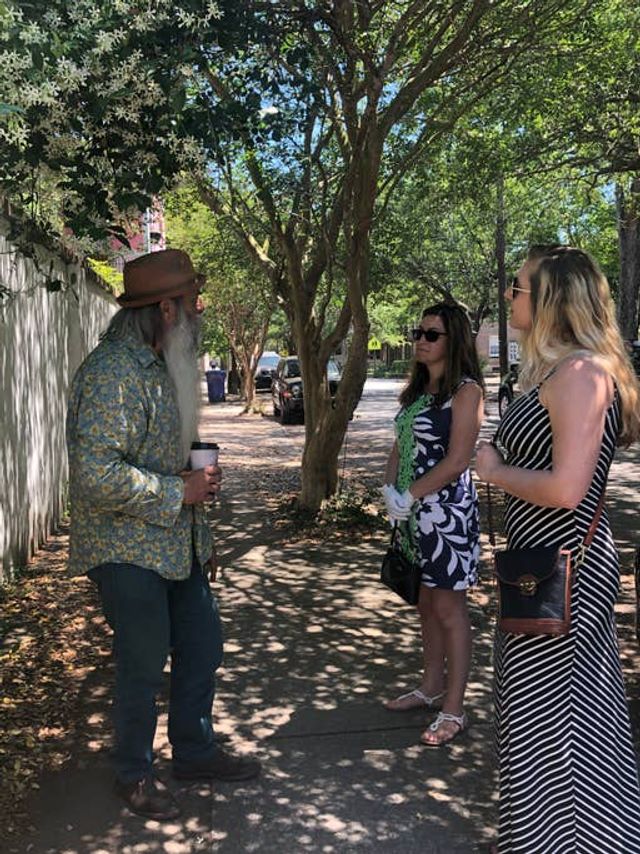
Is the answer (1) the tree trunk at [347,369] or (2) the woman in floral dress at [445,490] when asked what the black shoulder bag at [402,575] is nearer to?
(2) the woman in floral dress at [445,490]

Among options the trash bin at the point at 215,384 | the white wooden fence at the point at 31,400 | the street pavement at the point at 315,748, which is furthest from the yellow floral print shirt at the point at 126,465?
the trash bin at the point at 215,384

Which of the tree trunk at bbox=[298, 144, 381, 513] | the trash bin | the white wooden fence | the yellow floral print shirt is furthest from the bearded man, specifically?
the trash bin

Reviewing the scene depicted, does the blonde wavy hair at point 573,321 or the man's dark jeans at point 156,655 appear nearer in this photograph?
the blonde wavy hair at point 573,321

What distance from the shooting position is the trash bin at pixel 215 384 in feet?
102

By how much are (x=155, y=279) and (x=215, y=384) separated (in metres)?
28.3

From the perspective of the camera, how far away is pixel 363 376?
8.26 meters

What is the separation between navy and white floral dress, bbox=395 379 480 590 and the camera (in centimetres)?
361

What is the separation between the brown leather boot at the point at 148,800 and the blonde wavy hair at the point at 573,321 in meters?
1.95

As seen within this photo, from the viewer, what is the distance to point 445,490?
144 inches

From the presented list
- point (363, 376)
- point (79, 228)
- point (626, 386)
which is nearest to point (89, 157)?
point (79, 228)

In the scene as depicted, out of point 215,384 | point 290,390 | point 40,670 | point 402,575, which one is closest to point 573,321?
point 402,575

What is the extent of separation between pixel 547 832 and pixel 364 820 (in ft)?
2.76

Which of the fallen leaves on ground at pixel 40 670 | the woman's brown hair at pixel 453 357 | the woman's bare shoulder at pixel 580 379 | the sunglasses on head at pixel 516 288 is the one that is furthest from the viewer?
the woman's brown hair at pixel 453 357

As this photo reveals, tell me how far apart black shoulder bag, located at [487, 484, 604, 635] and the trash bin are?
94.5 ft
